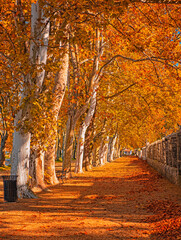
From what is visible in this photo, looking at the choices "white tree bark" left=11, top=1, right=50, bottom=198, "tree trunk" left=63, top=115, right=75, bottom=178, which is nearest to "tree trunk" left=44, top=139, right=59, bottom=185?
"tree trunk" left=63, top=115, right=75, bottom=178

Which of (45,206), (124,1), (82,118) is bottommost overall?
(45,206)

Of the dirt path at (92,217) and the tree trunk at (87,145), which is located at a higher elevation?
the tree trunk at (87,145)

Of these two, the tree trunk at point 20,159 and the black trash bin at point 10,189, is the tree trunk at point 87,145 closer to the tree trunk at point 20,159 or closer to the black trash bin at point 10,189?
the tree trunk at point 20,159

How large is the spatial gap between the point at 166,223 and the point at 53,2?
7.39m

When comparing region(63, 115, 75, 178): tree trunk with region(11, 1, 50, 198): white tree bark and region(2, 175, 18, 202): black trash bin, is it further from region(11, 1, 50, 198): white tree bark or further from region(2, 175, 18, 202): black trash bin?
region(2, 175, 18, 202): black trash bin

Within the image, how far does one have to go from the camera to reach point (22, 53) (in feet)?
36.3

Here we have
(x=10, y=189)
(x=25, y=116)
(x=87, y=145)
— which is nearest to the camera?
(x=10, y=189)

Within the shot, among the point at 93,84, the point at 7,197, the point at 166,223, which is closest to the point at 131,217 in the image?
the point at 166,223

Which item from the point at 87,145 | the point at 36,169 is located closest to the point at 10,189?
the point at 36,169

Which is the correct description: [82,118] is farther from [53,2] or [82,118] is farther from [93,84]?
[53,2]

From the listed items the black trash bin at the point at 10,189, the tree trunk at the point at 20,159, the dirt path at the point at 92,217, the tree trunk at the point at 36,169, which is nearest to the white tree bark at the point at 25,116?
the tree trunk at the point at 20,159

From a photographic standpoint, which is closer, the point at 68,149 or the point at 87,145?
the point at 68,149

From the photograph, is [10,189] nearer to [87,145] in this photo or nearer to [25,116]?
[25,116]

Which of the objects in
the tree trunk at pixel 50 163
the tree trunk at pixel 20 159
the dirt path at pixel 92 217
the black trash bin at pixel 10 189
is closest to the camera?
the dirt path at pixel 92 217
